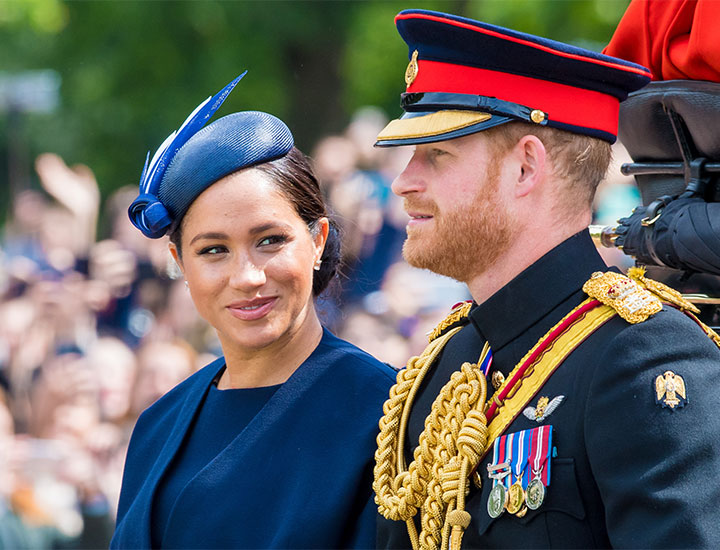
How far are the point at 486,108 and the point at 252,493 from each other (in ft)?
3.80

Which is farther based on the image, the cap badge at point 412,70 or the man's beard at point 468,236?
the cap badge at point 412,70

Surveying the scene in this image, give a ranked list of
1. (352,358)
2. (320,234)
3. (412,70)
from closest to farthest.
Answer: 1. (412,70)
2. (352,358)
3. (320,234)

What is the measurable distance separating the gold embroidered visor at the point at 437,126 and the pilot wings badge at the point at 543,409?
0.61m

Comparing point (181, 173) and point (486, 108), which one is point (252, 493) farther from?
point (486, 108)

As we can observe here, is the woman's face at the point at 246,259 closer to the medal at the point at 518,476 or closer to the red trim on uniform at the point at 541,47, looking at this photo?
the red trim on uniform at the point at 541,47

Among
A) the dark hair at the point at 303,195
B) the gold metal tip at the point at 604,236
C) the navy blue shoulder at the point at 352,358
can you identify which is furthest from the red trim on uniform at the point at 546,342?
the dark hair at the point at 303,195

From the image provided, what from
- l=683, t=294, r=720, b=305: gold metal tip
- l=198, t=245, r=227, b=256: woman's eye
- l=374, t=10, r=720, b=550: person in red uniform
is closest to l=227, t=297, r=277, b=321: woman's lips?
l=198, t=245, r=227, b=256: woman's eye

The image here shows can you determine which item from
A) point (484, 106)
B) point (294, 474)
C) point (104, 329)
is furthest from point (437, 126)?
point (104, 329)

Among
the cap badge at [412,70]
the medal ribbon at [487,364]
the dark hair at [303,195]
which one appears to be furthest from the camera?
the dark hair at [303,195]

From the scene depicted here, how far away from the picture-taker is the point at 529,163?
2.47 m

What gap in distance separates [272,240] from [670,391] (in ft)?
4.13

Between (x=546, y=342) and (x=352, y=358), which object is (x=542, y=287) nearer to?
(x=546, y=342)

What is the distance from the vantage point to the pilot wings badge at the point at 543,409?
7.61 feet

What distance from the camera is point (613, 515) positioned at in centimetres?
213
